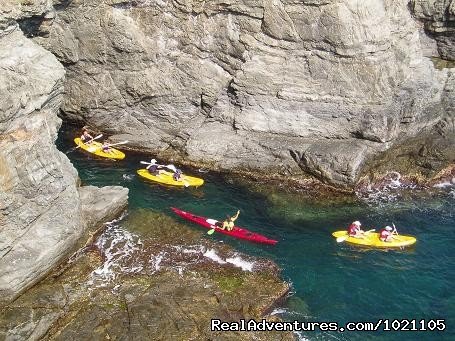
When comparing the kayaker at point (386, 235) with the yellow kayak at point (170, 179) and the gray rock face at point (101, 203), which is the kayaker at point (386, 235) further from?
the gray rock face at point (101, 203)

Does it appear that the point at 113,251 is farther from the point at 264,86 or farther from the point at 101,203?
the point at 264,86

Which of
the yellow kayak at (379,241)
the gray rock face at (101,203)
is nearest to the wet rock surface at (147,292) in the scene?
the gray rock face at (101,203)

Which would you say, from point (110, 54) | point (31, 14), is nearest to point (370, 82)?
point (110, 54)

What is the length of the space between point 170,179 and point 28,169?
10332 mm

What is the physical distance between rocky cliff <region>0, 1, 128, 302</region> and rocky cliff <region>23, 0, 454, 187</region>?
6.31 metres

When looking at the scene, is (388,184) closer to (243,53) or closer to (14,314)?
(243,53)

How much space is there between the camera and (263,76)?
1155 inches

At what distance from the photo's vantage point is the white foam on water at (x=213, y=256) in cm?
2255

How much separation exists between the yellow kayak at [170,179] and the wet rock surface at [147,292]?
4.82m

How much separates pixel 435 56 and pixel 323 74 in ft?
29.4

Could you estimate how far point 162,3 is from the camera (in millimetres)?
29969

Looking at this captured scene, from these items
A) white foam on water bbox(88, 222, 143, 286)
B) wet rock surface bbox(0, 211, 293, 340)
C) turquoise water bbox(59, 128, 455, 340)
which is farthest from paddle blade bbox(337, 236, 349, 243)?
white foam on water bbox(88, 222, 143, 286)

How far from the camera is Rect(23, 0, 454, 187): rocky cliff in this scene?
92.6 feet

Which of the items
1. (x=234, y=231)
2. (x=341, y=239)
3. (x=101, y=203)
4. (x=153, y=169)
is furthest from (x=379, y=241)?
(x=101, y=203)
